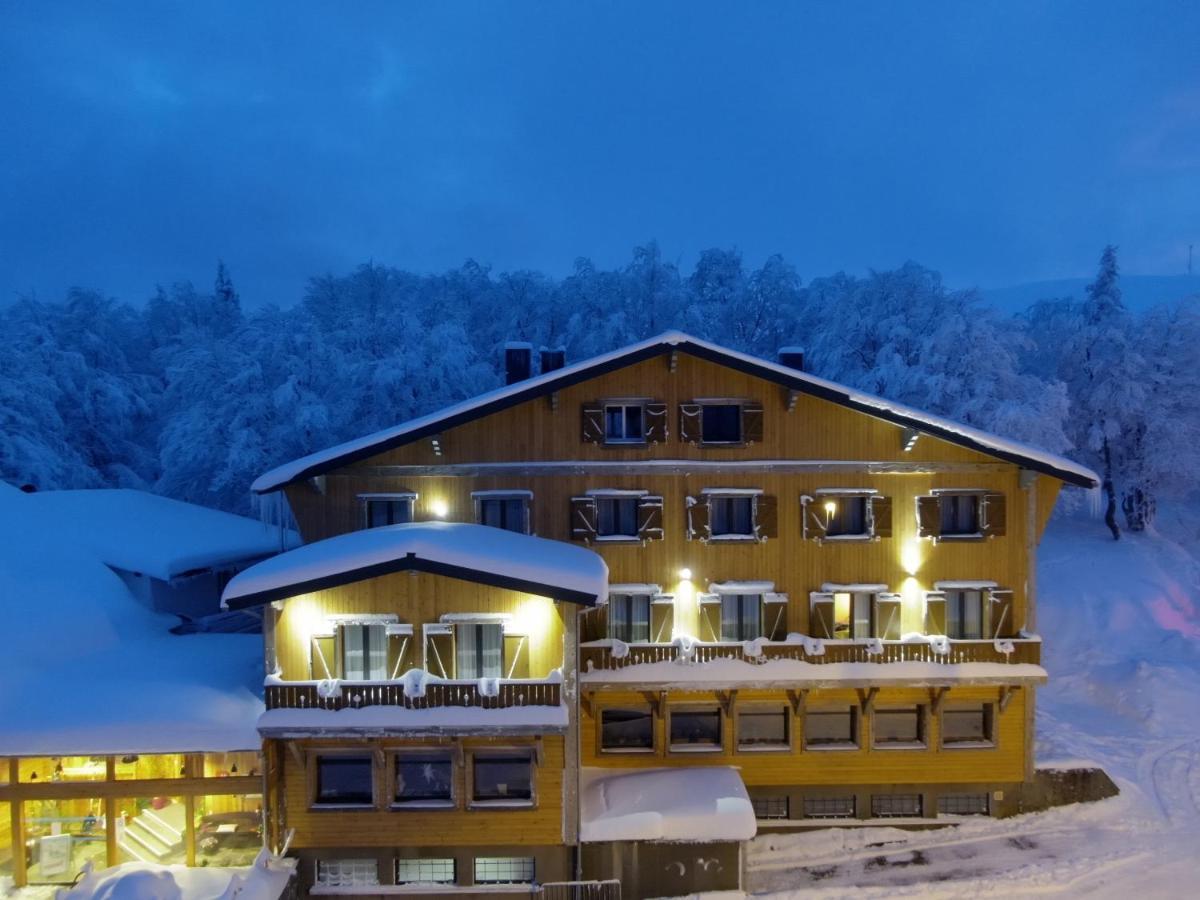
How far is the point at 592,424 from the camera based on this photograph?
65.8ft

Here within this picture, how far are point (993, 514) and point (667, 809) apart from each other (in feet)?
37.3

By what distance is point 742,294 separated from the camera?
4716 centimetres

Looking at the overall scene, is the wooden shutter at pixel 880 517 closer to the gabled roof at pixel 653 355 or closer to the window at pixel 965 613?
the gabled roof at pixel 653 355

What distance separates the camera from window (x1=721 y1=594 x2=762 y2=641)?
20.2m

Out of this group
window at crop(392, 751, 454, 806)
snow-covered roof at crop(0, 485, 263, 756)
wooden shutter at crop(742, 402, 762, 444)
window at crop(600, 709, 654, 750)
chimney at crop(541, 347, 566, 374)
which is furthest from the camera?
chimney at crop(541, 347, 566, 374)

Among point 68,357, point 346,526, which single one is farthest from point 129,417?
point 346,526

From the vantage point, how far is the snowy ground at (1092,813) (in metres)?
17.3

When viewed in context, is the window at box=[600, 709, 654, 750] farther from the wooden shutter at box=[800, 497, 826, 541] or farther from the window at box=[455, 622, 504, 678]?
the wooden shutter at box=[800, 497, 826, 541]

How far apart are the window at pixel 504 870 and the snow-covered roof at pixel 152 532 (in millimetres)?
11352

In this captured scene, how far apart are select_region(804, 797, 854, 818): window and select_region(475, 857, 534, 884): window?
789 cm

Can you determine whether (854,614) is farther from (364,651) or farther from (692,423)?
(364,651)

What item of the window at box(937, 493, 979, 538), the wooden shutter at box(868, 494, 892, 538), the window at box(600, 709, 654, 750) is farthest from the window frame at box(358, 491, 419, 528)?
the window at box(937, 493, 979, 538)

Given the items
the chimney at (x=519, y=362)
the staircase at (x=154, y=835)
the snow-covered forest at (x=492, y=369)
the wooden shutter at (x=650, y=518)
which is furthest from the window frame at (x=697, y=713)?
the snow-covered forest at (x=492, y=369)

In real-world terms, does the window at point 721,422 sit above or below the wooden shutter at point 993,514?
above
